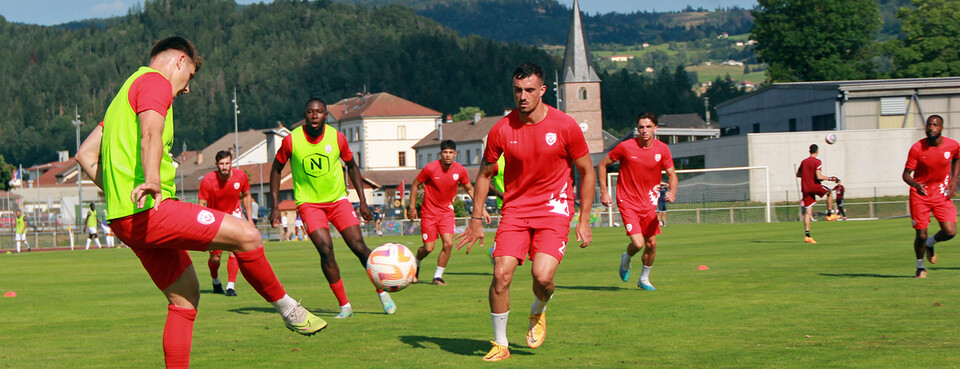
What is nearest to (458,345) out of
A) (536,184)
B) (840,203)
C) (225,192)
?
(536,184)

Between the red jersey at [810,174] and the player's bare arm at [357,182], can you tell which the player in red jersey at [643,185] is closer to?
the player's bare arm at [357,182]

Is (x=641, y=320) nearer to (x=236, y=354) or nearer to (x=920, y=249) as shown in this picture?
(x=236, y=354)

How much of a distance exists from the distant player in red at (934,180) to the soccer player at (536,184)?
713 cm

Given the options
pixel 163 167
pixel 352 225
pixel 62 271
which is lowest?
pixel 62 271

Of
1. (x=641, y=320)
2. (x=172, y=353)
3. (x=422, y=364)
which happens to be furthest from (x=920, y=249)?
(x=172, y=353)

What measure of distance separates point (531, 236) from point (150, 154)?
142 inches

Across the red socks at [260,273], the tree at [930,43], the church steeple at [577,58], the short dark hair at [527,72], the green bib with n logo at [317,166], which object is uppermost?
the church steeple at [577,58]

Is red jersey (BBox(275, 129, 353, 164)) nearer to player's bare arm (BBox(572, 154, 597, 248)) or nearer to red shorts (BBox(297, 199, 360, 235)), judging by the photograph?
red shorts (BBox(297, 199, 360, 235))


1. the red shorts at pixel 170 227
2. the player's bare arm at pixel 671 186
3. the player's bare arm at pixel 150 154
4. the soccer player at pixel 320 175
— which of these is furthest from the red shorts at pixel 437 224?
the player's bare arm at pixel 150 154

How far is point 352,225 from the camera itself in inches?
446

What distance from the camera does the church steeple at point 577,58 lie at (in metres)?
125

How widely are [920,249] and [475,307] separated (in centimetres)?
675

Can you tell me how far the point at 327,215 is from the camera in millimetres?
11555

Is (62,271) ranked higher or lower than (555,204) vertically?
lower
